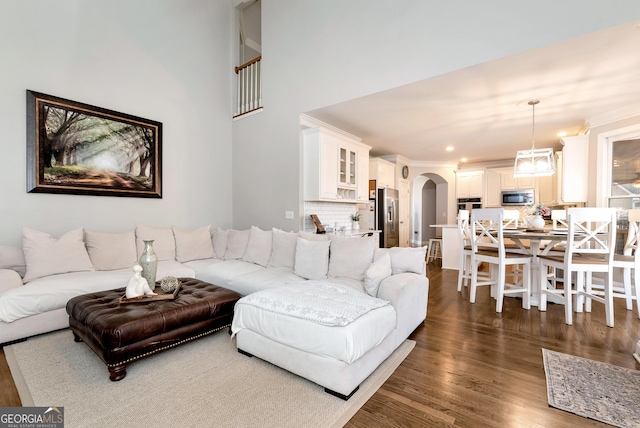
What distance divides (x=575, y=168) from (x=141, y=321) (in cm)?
612

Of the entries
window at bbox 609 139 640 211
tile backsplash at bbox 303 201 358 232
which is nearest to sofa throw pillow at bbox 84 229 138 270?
tile backsplash at bbox 303 201 358 232

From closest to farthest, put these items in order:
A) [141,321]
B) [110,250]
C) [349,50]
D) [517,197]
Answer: [141,321] → [110,250] → [349,50] → [517,197]

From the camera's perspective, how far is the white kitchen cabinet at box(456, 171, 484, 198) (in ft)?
25.0

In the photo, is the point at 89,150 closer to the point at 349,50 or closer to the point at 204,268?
the point at 204,268

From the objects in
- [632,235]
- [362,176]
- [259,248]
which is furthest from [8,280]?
[632,235]

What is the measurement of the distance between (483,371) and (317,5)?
469 centimetres

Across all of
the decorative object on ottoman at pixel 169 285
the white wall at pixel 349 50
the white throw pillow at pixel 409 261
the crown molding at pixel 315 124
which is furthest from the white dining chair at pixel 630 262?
the decorative object on ottoman at pixel 169 285

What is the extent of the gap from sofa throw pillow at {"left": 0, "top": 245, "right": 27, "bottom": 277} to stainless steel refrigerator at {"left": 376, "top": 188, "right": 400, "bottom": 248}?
5560 mm

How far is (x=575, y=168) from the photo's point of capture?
4566mm

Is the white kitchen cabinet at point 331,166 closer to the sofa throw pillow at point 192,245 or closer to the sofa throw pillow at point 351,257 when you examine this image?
the sofa throw pillow at point 351,257

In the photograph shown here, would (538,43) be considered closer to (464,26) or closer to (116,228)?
(464,26)

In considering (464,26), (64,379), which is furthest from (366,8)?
(64,379)

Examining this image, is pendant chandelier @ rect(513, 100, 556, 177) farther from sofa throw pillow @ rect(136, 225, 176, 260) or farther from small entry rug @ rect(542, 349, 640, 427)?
sofa throw pillow @ rect(136, 225, 176, 260)

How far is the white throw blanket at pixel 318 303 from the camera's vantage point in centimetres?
184
